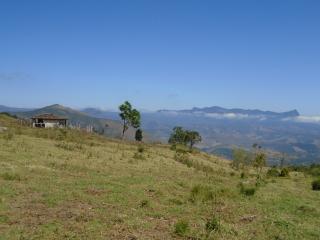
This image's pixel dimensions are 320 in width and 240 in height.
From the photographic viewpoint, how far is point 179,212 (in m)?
22.2

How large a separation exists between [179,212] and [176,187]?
24.8ft

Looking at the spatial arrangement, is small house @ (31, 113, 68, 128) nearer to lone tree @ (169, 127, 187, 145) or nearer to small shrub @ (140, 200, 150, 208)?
lone tree @ (169, 127, 187, 145)

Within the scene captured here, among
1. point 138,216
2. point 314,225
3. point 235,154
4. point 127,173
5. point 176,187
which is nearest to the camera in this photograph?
point 138,216

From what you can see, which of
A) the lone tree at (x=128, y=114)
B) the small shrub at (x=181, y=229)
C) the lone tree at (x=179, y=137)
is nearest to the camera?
the small shrub at (x=181, y=229)

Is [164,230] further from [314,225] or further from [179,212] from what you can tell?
[314,225]

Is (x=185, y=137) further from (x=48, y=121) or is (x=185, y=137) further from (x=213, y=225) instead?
(x=213, y=225)

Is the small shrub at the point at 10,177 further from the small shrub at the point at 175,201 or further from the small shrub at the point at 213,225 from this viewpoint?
the small shrub at the point at 213,225

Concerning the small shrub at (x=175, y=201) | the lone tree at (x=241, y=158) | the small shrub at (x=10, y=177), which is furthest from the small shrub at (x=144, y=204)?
the lone tree at (x=241, y=158)

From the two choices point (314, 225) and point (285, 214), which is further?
point (285, 214)

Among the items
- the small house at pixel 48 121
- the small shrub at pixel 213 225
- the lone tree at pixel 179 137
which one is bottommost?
the lone tree at pixel 179 137

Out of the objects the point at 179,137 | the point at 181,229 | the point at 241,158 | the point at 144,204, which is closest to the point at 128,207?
the point at 144,204

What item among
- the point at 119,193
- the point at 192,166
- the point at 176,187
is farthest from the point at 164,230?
the point at 192,166

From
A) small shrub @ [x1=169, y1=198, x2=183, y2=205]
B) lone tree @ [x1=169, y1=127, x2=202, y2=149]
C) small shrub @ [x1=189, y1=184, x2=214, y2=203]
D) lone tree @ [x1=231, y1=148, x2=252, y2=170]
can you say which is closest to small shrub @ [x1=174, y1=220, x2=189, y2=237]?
small shrub @ [x1=169, y1=198, x2=183, y2=205]

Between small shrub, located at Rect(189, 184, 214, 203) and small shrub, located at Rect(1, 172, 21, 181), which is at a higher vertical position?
small shrub, located at Rect(1, 172, 21, 181)
